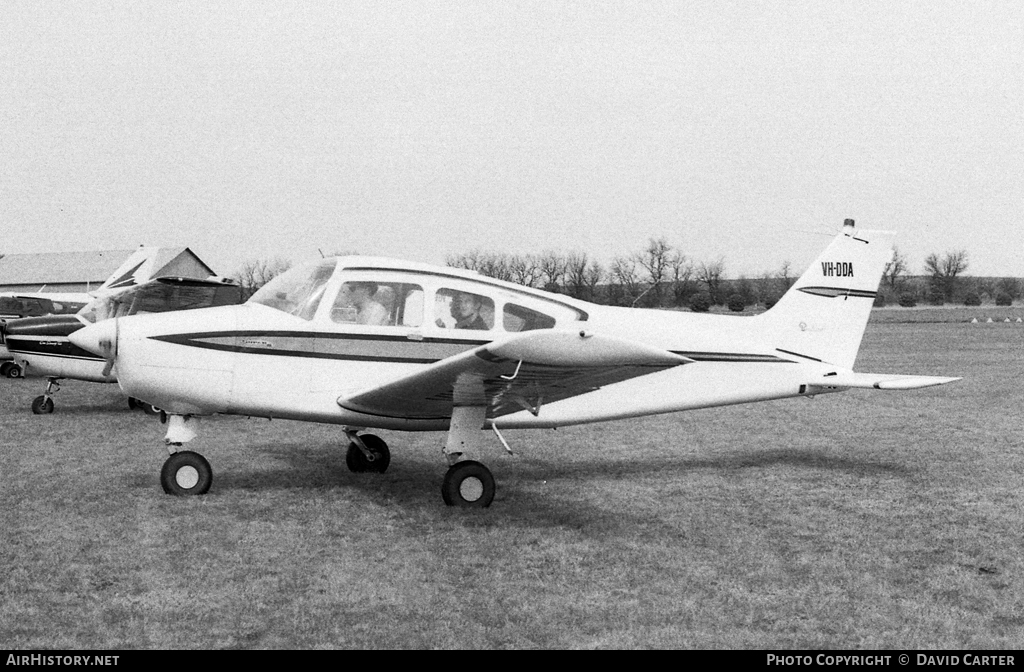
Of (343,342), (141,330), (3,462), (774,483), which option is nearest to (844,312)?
(774,483)

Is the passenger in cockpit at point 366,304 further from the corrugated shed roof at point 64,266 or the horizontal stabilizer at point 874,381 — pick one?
the corrugated shed roof at point 64,266

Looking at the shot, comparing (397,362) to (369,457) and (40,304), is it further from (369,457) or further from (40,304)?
(40,304)

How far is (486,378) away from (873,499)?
11.7 feet

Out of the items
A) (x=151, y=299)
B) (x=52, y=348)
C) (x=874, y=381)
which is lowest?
(x=52, y=348)

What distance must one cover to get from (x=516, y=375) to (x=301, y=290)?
2462 mm

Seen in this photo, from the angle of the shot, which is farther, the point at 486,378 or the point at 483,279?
the point at 483,279

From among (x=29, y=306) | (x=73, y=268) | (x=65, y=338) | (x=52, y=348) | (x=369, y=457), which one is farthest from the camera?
(x=73, y=268)

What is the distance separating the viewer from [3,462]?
29.1 ft

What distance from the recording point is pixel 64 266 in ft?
224

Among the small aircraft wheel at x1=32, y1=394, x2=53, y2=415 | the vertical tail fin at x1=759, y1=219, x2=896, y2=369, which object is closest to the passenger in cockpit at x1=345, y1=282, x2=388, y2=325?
the vertical tail fin at x1=759, y1=219, x2=896, y2=369

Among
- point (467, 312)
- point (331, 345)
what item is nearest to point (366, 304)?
point (331, 345)

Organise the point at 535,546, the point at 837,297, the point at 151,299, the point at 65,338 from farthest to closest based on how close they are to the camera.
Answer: the point at 151,299 < the point at 65,338 < the point at 837,297 < the point at 535,546

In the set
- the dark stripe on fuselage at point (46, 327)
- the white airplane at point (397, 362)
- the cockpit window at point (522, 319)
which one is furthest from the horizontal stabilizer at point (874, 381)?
the dark stripe on fuselage at point (46, 327)

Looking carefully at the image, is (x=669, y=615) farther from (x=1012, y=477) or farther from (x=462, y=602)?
(x=1012, y=477)
